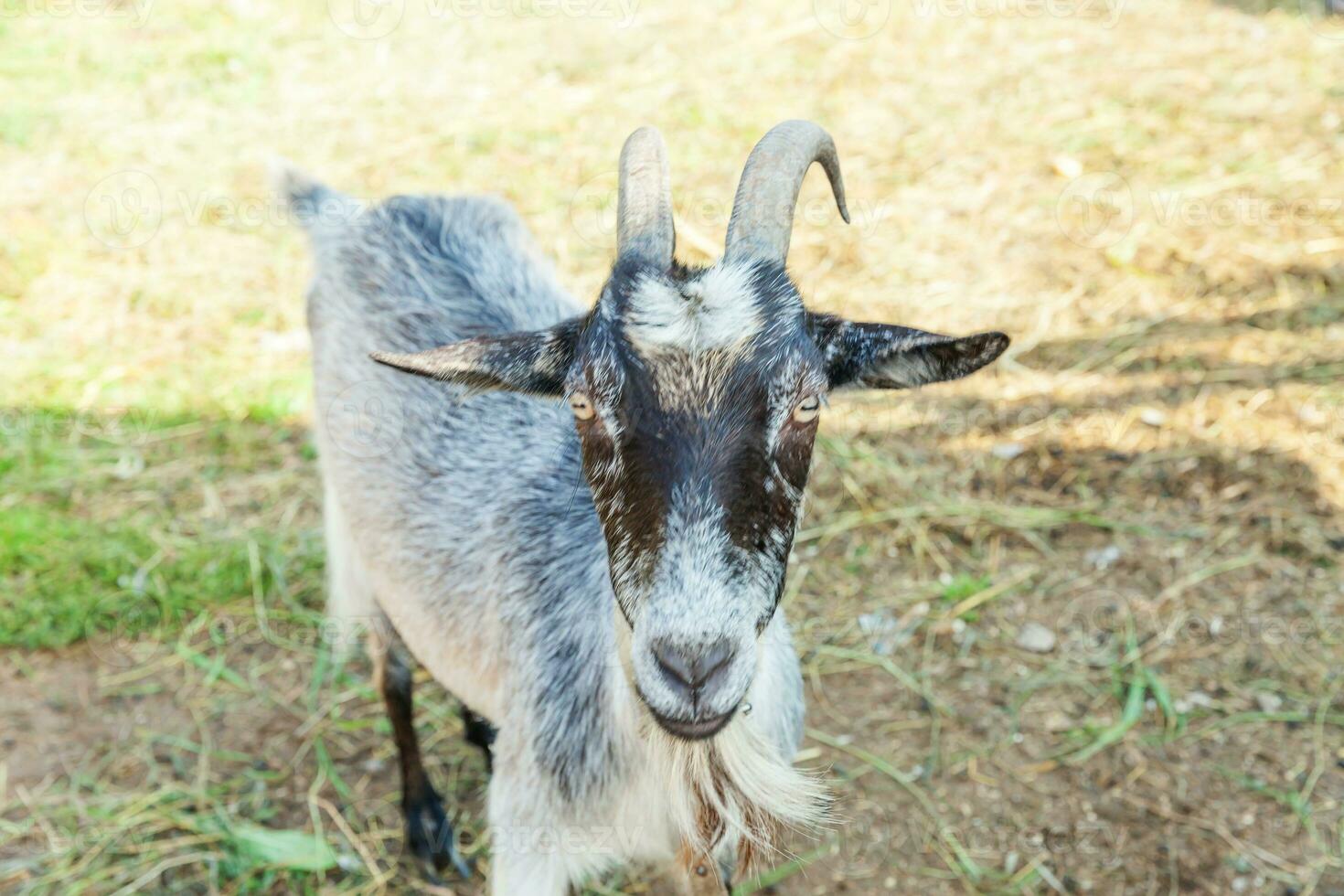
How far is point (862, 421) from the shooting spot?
16.8ft

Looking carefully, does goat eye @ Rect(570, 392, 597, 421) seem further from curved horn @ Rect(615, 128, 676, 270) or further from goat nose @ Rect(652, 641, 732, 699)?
goat nose @ Rect(652, 641, 732, 699)

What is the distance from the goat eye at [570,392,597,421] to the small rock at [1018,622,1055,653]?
249 centimetres

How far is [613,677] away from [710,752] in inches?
15.4

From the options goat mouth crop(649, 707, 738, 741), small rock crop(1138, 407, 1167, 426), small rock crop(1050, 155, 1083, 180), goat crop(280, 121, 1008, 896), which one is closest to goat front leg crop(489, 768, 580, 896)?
goat crop(280, 121, 1008, 896)

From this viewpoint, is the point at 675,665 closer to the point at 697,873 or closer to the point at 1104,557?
the point at 697,873

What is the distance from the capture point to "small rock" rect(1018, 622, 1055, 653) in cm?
410

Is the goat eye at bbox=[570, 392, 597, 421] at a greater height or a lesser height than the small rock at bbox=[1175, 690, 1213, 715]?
greater

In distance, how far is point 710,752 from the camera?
2.36 m

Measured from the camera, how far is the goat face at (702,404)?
2.02 metres

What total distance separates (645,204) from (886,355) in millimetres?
613

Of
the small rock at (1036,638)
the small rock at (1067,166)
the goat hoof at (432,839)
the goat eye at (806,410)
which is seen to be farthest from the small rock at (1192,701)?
the small rock at (1067,166)

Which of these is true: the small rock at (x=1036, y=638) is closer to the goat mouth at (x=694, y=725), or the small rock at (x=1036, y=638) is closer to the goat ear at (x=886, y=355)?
the goat ear at (x=886, y=355)

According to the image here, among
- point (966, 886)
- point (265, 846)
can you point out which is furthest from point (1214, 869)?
point (265, 846)

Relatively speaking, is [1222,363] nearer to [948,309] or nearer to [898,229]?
[948,309]
